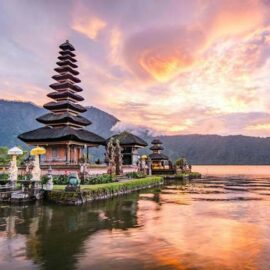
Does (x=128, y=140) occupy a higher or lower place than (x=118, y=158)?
higher

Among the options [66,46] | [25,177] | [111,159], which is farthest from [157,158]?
[25,177]

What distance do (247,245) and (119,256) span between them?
5415 mm

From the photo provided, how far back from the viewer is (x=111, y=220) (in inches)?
773

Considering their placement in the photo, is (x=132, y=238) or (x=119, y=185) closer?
(x=132, y=238)

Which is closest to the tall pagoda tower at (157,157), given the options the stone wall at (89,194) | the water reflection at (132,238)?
the stone wall at (89,194)

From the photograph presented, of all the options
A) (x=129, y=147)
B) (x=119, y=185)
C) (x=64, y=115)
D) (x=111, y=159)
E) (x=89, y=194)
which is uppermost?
(x=64, y=115)

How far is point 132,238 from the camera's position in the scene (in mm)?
15102

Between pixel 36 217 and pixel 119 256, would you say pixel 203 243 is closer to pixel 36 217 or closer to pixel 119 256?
pixel 119 256

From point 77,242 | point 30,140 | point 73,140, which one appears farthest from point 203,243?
point 30,140

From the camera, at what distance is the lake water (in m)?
11.6

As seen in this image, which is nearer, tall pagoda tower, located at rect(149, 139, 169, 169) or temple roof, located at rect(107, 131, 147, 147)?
temple roof, located at rect(107, 131, 147, 147)

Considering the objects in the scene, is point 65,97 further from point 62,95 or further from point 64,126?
point 64,126

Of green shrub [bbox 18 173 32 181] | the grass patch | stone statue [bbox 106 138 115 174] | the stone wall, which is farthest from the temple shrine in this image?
green shrub [bbox 18 173 32 181]

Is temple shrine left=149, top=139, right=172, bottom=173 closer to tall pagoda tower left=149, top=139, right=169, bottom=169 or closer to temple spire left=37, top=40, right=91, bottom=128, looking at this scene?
tall pagoda tower left=149, top=139, right=169, bottom=169
